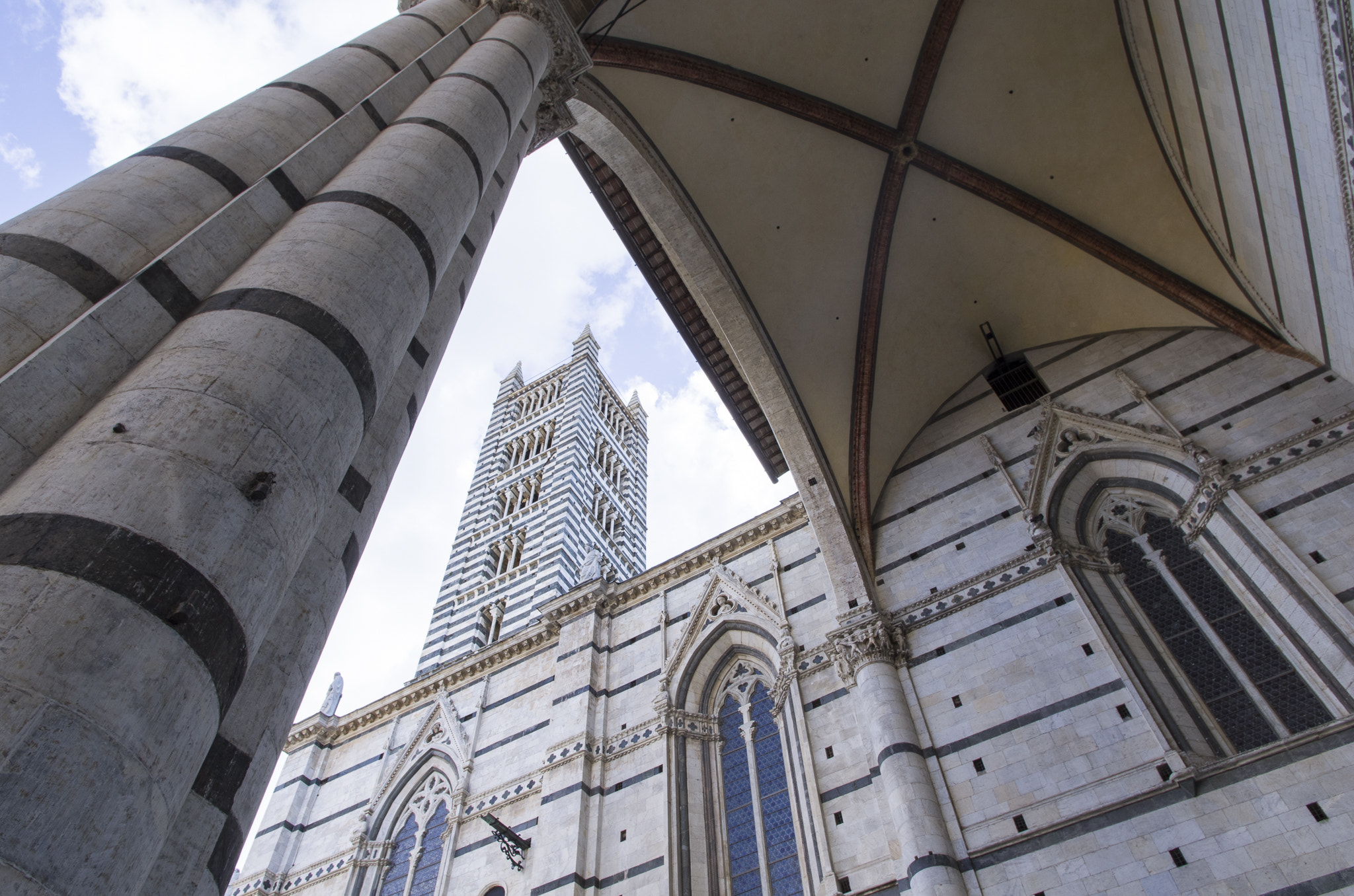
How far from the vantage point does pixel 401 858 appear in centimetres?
1284

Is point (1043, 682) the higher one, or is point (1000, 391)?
point (1000, 391)

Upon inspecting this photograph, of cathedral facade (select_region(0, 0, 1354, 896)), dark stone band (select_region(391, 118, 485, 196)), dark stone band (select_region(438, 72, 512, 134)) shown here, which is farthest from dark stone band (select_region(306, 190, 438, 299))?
dark stone band (select_region(438, 72, 512, 134))

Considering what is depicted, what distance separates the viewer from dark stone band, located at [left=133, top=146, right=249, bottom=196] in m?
3.81

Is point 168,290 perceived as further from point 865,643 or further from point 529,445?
point 529,445

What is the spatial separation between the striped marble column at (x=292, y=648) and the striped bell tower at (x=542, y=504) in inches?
687

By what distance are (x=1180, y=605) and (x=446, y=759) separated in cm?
1107

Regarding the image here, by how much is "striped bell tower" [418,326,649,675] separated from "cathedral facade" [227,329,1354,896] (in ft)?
28.6

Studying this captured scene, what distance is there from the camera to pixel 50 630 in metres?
1.78

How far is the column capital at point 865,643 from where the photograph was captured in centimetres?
961

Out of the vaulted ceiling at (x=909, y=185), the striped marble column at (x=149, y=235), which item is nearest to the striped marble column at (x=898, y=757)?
the vaulted ceiling at (x=909, y=185)

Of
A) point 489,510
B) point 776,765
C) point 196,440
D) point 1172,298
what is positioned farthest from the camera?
point 489,510

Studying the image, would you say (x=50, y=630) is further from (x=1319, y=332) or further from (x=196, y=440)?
(x=1319, y=332)

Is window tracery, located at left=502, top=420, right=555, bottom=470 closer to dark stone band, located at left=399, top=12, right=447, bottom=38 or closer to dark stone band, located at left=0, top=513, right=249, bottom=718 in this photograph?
dark stone band, located at left=399, top=12, right=447, bottom=38

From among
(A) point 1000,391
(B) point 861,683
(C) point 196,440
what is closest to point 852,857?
(B) point 861,683
